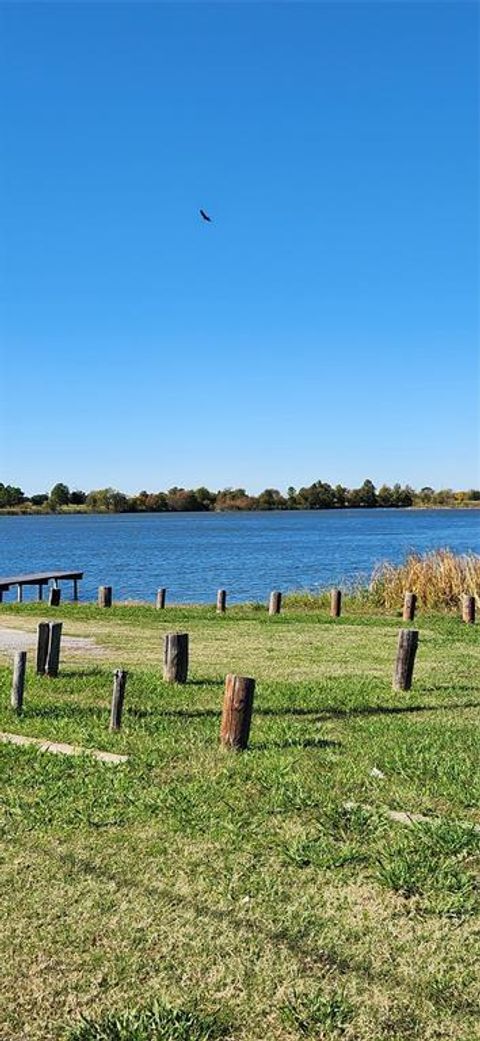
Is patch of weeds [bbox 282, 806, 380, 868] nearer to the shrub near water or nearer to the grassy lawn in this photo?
the grassy lawn

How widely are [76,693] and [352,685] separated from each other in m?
3.69

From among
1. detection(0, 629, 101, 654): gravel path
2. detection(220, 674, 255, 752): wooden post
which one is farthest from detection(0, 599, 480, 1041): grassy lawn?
detection(0, 629, 101, 654): gravel path

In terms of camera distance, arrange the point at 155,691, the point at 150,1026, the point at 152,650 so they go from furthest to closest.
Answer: the point at 152,650
the point at 155,691
the point at 150,1026

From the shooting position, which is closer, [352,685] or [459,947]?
[459,947]

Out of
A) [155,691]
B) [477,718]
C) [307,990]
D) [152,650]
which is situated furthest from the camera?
[152,650]

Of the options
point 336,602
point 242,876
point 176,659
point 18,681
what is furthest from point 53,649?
point 336,602

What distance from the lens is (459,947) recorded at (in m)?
4.98

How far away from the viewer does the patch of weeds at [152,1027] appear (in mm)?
4105

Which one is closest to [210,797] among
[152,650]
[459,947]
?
[459,947]

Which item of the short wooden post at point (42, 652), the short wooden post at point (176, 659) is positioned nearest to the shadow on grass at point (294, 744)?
the short wooden post at point (176, 659)

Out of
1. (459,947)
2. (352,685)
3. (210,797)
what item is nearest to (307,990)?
(459,947)

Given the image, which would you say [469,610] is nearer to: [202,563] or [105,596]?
[105,596]

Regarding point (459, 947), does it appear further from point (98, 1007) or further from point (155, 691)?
point (155, 691)

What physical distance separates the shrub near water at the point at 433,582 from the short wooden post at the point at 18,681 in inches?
703
